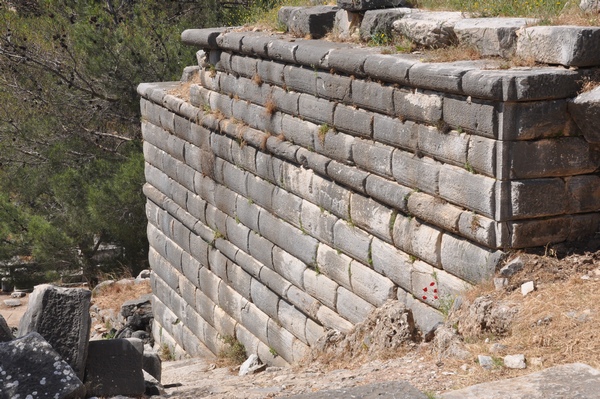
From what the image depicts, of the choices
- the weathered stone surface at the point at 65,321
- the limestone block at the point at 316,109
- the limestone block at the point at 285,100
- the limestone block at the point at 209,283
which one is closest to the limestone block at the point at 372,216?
the limestone block at the point at 316,109

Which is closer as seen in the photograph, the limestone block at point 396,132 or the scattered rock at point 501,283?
the scattered rock at point 501,283

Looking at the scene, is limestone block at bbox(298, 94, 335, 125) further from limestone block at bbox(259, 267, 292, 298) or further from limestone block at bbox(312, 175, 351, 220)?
limestone block at bbox(259, 267, 292, 298)

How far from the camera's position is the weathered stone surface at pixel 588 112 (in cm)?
566

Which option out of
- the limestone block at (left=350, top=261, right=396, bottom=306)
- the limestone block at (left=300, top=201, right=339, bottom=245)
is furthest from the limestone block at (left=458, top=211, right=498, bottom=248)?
the limestone block at (left=300, top=201, right=339, bottom=245)

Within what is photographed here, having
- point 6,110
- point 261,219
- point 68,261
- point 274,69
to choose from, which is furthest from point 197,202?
point 6,110

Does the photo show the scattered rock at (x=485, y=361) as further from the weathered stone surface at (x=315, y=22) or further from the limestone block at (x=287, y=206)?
the weathered stone surface at (x=315, y=22)

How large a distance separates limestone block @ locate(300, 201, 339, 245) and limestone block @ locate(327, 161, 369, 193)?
1.27ft

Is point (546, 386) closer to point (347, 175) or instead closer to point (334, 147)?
point (347, 175)

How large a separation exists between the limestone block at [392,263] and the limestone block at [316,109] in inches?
48.5

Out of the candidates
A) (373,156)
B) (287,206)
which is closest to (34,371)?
(373,156)

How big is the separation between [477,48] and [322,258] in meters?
2.47

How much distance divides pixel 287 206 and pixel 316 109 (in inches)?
45.7

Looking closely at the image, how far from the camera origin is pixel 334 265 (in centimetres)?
792

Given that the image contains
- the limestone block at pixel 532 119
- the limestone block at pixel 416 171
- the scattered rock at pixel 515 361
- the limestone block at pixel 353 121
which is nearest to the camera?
the scattered rock at pixel 515 361
